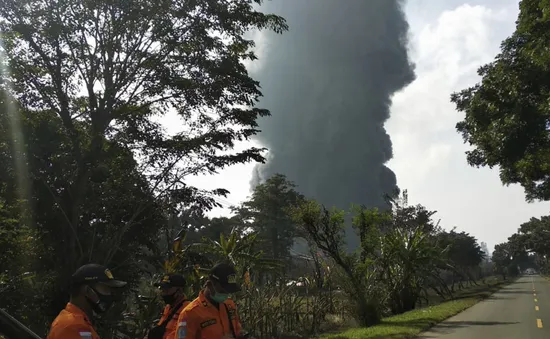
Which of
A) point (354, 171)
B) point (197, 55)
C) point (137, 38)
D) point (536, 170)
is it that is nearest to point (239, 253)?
point (197, 55)

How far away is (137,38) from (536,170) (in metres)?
13.7

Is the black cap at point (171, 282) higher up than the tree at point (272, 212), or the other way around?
the tree at point (272, 212)

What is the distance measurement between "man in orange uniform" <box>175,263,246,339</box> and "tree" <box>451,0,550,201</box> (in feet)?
36.5

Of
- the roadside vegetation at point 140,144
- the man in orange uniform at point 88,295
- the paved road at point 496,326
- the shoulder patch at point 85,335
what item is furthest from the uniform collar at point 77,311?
the paved road at point 496,326

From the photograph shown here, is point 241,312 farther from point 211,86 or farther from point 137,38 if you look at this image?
point 137,38

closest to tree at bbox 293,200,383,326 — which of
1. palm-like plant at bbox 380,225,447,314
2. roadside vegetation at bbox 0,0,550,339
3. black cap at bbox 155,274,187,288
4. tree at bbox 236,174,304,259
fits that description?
roadside vegetation at bbox 0,0,550,339

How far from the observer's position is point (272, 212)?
57.0 metres

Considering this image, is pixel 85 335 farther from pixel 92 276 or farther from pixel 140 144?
pixel 140 144

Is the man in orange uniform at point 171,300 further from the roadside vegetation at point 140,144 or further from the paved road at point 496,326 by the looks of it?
the paved road at point 496,326

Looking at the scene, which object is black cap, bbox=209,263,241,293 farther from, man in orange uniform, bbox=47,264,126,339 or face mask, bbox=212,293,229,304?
man in orange uniform, bbox=47,264,126,339

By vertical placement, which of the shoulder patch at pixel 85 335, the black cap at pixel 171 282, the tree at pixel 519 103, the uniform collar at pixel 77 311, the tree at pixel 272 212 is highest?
the tree at pixel 272 212

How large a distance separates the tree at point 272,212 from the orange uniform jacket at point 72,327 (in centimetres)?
5278

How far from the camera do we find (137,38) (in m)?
13.9

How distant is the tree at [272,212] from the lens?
56469 mm
